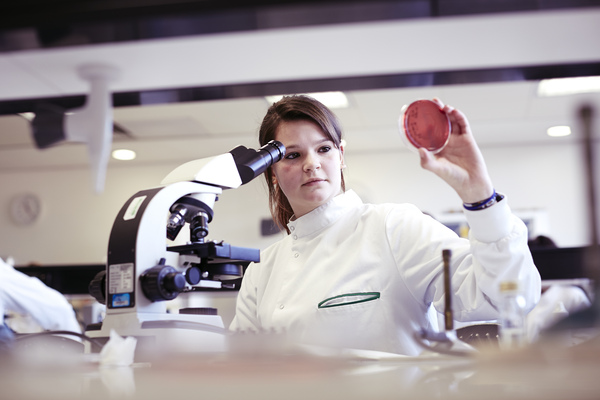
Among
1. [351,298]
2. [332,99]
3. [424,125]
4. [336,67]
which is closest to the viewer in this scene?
[424,125]

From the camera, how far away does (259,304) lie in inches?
62.0

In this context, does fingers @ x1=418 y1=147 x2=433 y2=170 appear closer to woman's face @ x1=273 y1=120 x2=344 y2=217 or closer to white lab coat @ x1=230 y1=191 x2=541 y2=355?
white lab coat @ x1=230 y1=191 x2=541 y2=355

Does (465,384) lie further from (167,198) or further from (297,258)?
(297,258)

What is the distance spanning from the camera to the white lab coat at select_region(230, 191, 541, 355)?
1.21m

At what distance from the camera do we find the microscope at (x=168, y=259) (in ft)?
2.99

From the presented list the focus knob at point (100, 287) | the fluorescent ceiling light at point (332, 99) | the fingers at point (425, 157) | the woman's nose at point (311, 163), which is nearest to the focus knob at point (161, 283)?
the focus knob at point (100, 287)

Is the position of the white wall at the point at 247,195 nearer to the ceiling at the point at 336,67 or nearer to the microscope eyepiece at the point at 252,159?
the ceiling at the point at 336,67

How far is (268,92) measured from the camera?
388 cm

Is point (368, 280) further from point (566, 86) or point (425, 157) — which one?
point (566, 86)

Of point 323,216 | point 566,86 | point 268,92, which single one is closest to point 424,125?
point 323,216

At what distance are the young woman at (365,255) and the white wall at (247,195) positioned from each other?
3.98 metres

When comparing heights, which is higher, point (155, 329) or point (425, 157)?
point (425, 157)

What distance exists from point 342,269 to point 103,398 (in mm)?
988

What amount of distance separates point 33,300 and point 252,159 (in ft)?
5.30
